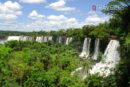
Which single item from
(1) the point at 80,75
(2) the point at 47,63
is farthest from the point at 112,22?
(2) the point at 47,63

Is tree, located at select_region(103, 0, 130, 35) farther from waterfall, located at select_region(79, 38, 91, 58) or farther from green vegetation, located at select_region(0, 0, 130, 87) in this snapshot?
waterfall, located at select_region(79, 38, 91, 58)

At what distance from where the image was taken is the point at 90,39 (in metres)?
69.1

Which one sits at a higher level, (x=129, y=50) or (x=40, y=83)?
(x=129, y=50)

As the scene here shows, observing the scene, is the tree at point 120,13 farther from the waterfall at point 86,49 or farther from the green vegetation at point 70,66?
the waterfall at point 86,49

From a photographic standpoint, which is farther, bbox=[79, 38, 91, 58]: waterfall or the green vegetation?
bbox=[79, 38, 91, 58]: waterfall

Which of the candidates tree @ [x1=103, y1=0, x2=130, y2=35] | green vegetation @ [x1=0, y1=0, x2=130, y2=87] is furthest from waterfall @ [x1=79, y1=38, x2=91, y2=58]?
tree @ [x1=103, y1=0, x2=130, y2=35]

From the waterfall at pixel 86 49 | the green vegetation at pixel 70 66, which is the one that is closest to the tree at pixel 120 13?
the green vegetation at pixel 70 66

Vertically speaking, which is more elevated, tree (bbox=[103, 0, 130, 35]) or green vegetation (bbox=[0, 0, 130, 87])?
tree (bbox=[103, 0, 130, 35])

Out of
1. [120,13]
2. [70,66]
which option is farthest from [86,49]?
[120,13]

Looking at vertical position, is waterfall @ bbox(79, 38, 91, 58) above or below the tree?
below

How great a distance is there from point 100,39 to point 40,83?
22.1 m

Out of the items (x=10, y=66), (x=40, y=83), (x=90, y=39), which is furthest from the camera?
(x=90, y=39)

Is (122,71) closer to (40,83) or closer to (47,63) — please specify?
(40,83)

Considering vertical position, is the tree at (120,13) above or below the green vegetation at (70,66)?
above
